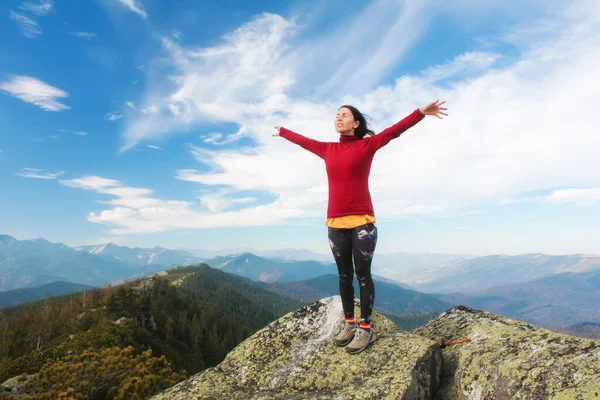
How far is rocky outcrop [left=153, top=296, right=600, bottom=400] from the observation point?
13.3 ft

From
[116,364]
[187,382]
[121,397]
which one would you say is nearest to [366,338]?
[187,382]

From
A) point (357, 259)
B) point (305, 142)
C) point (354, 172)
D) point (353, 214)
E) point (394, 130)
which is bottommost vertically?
point (357, 259)

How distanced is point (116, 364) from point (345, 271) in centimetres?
1076

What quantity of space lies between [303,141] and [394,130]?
201cm

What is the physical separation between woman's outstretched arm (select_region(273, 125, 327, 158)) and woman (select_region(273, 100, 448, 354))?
0.27m

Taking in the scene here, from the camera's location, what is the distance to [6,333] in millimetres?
60250

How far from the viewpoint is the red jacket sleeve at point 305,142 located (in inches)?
268

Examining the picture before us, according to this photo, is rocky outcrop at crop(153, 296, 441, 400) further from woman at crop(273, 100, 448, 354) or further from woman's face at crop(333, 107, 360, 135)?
woman's face at crop(333, 107, 360, 135)

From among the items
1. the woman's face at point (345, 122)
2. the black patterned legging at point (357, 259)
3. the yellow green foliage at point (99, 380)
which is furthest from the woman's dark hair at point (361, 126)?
the yellow green foliage at point (99, 380)

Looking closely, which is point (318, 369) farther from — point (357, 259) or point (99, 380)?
point (99, 380)

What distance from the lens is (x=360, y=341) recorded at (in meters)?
5.89

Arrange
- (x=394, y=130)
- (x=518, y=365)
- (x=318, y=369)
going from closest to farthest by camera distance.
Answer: (x=518, y=365)
(x=318, y=369)
(x=394, y=130)

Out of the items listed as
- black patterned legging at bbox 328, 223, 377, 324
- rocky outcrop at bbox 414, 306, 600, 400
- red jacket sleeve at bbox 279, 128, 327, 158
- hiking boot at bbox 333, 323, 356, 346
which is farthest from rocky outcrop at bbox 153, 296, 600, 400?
red jacket sleeve at bbox 279, 128, 327, 158

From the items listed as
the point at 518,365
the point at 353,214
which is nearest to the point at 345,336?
the point at 353,214
